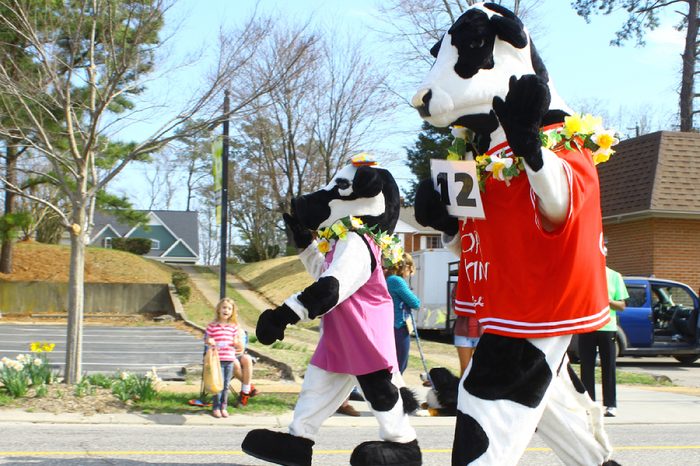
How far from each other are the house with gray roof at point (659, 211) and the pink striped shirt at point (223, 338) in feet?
47.1

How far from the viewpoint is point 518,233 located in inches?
137

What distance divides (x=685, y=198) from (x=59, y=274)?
2027 cm

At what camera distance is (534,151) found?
3184 mm

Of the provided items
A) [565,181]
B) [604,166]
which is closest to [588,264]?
[565,181]

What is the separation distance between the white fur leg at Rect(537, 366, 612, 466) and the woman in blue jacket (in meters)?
4.32

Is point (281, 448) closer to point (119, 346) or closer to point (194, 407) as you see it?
point (194, 407)

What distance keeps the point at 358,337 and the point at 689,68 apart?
86.3 feet

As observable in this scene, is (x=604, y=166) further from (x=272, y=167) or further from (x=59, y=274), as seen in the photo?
(x=59, y=274)

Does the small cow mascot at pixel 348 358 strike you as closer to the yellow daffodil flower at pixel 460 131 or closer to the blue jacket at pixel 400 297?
the yellow daffodil flower at pixel 460 131

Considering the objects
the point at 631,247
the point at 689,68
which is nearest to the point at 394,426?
→ the point at 631,247

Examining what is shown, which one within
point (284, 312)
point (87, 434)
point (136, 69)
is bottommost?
point (87, 434)

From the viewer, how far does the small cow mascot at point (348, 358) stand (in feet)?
15.9

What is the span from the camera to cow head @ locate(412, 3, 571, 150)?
144 inches

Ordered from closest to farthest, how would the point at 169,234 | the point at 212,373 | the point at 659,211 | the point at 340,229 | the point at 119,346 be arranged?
the point at 340,229, the point at 212,373, the point at 119,346, the point at 659,211, the point at 169,234
